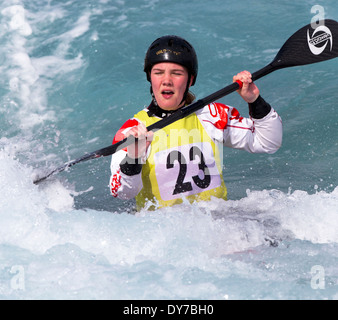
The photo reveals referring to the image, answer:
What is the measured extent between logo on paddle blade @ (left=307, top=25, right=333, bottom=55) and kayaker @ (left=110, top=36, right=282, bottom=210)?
63 cm

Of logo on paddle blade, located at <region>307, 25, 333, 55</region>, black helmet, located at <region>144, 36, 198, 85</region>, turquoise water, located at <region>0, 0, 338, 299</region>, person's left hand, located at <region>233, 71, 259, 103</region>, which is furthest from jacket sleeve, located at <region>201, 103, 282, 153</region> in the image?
logo on paddle blade, located at <region>307, 25, 333, 55</region>

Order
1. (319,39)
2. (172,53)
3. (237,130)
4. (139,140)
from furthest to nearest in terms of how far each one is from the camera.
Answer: (319,39) < (237,130) < (172,53) < (139,140)

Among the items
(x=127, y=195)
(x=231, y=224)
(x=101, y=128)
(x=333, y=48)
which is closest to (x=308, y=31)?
(x=333, y=48)

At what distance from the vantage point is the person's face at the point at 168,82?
3.32 m

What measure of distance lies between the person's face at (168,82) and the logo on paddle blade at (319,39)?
0.87 metres

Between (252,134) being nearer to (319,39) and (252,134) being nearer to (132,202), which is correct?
(319,39)

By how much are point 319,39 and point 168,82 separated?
1060 millimetres

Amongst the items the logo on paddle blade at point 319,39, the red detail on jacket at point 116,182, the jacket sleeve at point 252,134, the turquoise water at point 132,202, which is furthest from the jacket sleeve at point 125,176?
the logo on paddle blade at point 319,39

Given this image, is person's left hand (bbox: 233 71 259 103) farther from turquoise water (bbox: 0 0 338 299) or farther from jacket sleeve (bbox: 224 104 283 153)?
turquoise water (bbox: 0 0 338 299)

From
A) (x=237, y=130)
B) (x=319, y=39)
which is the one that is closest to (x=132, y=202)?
(x=237, y=130)

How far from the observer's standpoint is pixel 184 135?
3361 millimetres

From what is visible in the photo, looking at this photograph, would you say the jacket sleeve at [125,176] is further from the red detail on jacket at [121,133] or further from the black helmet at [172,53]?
the black helmet at [172,53]

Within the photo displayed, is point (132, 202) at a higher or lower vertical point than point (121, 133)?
higher

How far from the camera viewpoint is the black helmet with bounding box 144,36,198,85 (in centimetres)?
330
